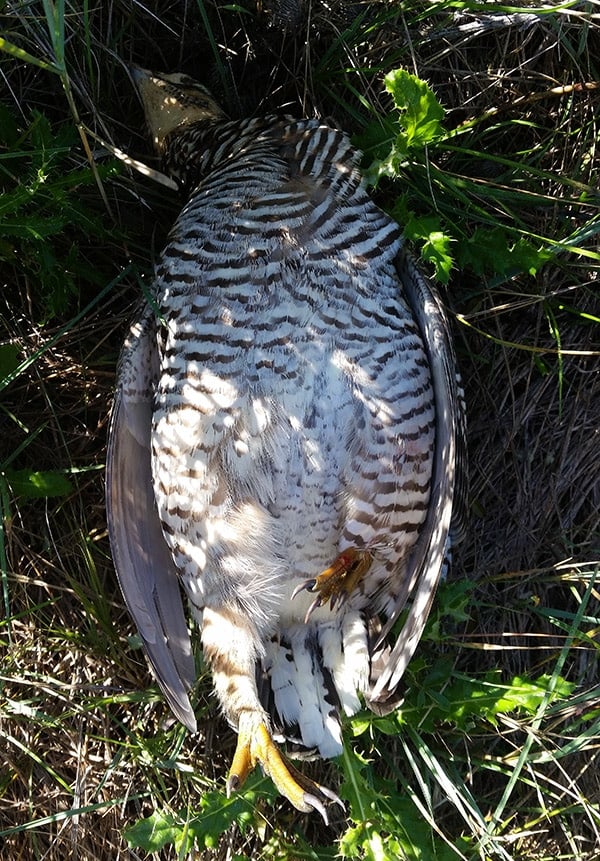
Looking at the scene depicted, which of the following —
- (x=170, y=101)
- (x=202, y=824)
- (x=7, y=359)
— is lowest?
(x=202, y=824)

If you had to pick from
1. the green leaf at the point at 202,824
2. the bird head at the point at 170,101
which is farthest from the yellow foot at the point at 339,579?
the bird head at the point at 170,101

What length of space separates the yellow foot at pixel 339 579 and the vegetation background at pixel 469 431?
363 mm

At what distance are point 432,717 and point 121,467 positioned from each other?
4.55ft

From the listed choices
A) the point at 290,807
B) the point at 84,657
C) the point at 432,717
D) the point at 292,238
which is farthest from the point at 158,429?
the point at 290,807

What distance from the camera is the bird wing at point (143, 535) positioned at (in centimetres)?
278

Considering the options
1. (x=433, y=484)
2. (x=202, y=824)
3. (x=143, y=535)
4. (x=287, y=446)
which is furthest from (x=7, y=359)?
(x=202, y=824)

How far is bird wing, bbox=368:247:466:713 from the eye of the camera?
101 inches

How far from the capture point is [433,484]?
2738mm

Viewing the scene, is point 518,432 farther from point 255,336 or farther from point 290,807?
point 290,807

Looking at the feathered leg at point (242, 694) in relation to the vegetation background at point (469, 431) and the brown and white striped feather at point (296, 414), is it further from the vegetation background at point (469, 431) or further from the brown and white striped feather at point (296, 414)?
the vegetation background at point (469, 431)

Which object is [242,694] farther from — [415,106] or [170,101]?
[170,101]

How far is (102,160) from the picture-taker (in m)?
3.16

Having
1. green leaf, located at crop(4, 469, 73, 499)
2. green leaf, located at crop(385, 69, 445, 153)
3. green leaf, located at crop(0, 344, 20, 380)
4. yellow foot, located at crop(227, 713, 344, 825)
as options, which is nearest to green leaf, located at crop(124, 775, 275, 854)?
yellow foot, located at crop(227, 713, 344, 825)

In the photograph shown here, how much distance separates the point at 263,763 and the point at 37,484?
4.04 ft
